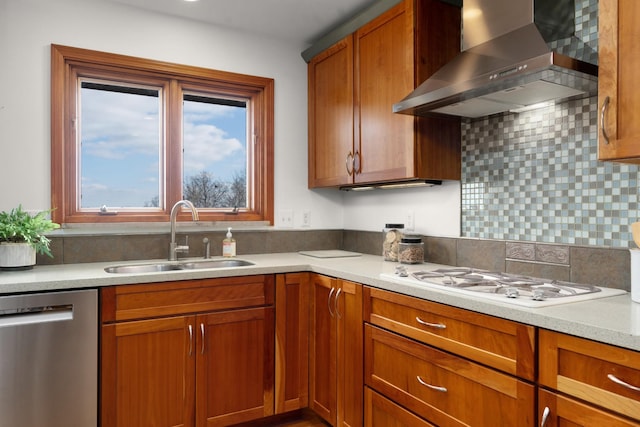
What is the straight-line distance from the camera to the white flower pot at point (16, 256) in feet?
6.82

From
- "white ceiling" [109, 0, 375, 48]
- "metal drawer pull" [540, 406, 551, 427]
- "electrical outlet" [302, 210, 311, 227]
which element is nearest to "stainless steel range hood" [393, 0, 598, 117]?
"white ceiling" [109, 0, 375, 48]

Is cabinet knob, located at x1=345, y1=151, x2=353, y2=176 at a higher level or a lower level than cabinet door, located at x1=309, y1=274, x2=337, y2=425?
higher

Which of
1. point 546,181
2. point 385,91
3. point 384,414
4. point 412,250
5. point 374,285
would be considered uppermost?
point 385,91

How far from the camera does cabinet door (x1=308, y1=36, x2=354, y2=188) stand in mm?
2725

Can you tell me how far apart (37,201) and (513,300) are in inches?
93.6

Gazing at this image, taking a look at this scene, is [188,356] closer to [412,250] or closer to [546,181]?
[412,250]

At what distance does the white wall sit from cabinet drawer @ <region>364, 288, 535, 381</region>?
730mm

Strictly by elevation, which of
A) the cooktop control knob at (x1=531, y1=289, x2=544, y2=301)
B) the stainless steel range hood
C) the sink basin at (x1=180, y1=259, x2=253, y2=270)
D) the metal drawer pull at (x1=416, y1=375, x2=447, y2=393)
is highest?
the stainless steel range hood

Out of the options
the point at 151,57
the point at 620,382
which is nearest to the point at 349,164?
the point at 151,57

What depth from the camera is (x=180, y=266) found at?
8.63 feet

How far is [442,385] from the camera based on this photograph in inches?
64.3

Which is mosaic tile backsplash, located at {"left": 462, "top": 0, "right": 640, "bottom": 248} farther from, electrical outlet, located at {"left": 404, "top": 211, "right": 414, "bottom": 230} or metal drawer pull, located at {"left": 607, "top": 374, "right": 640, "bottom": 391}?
metal drawer pull, located at {"left": 607, "top": 374, "right": 640, "bottom": 391}

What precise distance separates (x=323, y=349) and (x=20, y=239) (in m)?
1.58

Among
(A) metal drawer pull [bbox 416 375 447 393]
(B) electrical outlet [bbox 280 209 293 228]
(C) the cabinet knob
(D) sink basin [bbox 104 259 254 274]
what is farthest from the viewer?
(B) electrical outlet [bbox 280 209 293 228]
